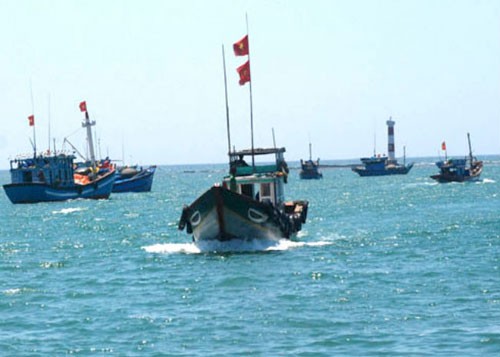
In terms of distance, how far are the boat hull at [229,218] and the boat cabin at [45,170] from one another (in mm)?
58501

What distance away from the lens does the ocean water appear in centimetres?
2316

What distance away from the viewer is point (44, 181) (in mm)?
99000

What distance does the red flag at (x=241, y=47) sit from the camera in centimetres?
4466

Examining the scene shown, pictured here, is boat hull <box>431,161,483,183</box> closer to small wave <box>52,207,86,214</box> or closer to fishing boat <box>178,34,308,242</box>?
small wave <box>52,207,86,214</box>

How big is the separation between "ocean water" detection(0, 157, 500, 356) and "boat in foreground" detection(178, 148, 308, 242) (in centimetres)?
65

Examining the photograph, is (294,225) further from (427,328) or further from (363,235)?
(427,328)

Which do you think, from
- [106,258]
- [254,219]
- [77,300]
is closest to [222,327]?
[77,300]

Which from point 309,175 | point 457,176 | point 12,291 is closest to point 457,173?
point 457,176

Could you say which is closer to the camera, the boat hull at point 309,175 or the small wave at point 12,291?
the small wave at point 12,291

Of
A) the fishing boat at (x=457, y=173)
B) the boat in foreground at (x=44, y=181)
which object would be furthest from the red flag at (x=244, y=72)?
the fishing boat at (x=457, y=173)

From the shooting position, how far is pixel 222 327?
24.9 m

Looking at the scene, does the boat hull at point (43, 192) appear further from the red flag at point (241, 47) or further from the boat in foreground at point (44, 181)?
the red flag at point (241, 47)

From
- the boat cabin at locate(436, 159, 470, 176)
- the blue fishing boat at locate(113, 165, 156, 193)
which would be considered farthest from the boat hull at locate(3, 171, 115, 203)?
the boat cabin at locate(436, 159, 470, 176)

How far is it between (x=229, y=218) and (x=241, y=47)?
9320mm
